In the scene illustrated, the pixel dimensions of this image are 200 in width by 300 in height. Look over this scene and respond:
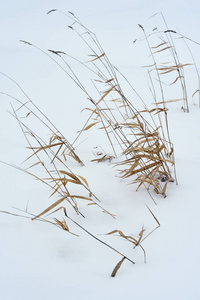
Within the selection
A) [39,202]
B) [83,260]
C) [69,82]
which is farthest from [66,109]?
[83,260]

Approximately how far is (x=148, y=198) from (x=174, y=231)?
0.20 metres

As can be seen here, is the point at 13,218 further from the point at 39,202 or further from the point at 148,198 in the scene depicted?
the point at 148,198

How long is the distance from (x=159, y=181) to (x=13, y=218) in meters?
0.55

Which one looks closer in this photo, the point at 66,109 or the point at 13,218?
the point at 13,218

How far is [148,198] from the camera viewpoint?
4.09 ft

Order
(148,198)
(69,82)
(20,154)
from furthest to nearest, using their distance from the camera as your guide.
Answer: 1. (69,82)
2. (20,154)
3. (148,198)

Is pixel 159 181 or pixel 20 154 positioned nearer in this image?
pixel 159 181

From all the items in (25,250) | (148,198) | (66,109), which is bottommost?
(25,250)

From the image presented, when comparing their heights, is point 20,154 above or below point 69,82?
below

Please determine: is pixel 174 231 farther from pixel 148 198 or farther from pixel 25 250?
pixel 25 250

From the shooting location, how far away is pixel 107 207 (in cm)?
122

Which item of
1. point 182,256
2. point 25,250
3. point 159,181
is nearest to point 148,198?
point 159,181

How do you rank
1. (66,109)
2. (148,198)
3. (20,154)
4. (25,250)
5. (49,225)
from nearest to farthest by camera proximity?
(25,250), (49,225), (148,198), (20,154), (66,109)

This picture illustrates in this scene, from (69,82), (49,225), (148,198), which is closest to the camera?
(49,225)
